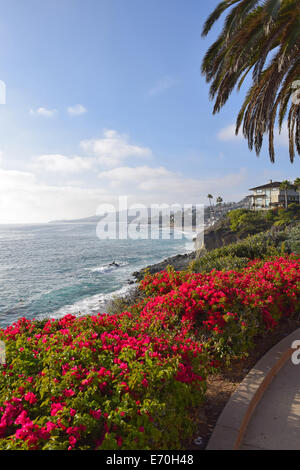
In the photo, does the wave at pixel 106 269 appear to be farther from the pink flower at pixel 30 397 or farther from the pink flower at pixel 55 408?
the pink flower at pixel 55 408

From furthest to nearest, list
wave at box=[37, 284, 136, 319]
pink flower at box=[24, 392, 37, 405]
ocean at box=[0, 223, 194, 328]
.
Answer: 1. ocean at box=[0, 223, 194, 328]
2. wave at box=[37, 284, 136, 319]
3. pink flower at box=[24, 392, 37, 405]

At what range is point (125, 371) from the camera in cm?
280

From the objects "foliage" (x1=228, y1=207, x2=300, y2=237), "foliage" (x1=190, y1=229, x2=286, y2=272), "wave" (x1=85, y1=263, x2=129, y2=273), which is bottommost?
"wave" (x1=85, y1=263, x2=129, y2=273)

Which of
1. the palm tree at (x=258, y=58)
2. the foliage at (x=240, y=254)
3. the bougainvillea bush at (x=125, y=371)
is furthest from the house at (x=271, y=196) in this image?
the bougainvillea bush at (x=125, y=371)

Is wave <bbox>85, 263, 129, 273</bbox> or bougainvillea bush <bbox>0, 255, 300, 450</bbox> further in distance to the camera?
wave <bbox>85, 263, 129, 273</bbox>

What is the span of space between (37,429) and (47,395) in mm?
490

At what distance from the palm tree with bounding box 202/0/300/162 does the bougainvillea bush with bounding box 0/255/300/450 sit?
20.4 ft

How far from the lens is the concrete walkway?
2.87m

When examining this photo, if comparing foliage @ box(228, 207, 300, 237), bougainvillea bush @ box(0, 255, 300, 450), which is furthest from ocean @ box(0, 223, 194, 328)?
foliage @ box(228, 207, 300, 237)

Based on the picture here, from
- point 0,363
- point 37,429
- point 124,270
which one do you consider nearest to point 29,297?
point 124,270

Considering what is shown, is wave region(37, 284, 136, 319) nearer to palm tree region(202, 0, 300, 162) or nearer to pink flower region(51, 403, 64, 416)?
palm tree region(202, 0, 300, 162)

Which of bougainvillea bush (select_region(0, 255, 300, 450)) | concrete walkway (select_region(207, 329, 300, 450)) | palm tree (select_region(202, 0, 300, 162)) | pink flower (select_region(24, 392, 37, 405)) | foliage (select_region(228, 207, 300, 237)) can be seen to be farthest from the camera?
foliage (select_region(228, 207, 300, 237))

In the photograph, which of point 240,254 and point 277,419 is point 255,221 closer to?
point 240,254

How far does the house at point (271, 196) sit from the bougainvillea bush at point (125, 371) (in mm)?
53460
